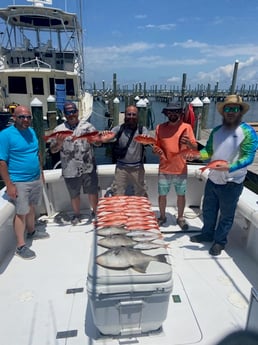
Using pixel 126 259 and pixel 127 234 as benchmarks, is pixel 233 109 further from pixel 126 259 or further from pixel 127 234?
pixel 126 259

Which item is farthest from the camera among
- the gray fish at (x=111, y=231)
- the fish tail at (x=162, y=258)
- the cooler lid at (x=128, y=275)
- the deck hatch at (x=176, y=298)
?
the deck hatch at (x=176, y=298)

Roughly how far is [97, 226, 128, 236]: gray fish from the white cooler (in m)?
0.15

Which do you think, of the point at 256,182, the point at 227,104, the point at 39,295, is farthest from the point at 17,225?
the point at 256,182

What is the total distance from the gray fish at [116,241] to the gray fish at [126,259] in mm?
58

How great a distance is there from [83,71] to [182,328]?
17.9 metres

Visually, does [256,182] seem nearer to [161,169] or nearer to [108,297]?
[161,169]

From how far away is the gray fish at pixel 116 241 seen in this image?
71.3 inches

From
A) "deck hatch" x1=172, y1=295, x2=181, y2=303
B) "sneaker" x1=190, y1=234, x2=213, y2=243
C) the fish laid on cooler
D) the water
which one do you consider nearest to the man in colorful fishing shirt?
"sneaker" x1=190, y1=234, x2=213, y2=243

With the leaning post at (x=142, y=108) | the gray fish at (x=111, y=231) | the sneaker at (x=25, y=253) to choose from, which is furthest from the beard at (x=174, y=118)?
the leaning post at (x=142, y=108)

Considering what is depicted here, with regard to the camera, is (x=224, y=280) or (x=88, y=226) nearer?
(x=224, y=280)

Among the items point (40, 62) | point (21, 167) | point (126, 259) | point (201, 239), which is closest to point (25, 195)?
point (21, 167)

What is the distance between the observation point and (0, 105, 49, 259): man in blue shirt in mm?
2604

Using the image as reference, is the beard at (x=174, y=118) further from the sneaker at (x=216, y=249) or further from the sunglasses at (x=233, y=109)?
the sneaker at (x=216, y=249)

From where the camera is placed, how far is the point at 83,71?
700 inches
